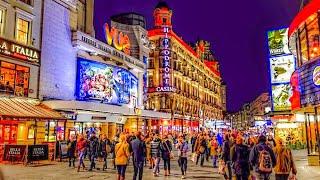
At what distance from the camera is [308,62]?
19.3 metres

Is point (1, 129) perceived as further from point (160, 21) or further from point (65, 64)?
point (160, 21)

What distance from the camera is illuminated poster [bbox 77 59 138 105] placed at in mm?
31317

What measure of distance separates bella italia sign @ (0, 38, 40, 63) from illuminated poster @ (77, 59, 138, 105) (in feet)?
21.0

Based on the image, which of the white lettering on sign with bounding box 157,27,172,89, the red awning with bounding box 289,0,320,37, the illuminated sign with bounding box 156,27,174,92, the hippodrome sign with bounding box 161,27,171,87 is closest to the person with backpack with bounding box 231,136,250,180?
the red awning with bounding box 289,0,320,37

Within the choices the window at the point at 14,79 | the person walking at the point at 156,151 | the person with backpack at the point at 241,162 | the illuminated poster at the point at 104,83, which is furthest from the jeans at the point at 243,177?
the illuminated poster at the point at 104,83

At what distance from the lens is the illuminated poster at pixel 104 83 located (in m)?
31.3

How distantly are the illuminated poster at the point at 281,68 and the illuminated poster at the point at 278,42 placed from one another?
671mm

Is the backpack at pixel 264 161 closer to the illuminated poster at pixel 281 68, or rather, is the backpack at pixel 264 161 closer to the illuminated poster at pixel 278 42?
the illuminated poster at pixel 281 68

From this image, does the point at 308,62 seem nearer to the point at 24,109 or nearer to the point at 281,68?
the point at 24,109

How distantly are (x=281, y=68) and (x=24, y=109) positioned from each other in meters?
27.3

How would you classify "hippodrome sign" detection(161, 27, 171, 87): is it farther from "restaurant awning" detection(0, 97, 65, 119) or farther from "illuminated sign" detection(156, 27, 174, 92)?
"restaurant awning" detection(0, 97, 65, 119)

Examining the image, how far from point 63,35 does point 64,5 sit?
2.65 meters

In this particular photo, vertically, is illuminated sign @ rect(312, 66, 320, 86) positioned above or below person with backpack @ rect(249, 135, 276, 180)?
above

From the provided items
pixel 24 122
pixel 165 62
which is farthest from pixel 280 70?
pixel 165 62
